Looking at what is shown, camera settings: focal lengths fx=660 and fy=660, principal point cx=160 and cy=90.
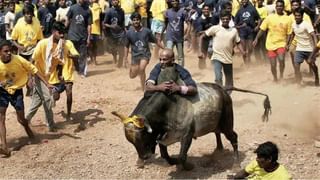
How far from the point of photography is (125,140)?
10.9 m

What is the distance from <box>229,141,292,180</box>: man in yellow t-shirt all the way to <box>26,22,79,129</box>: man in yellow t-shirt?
5.57m

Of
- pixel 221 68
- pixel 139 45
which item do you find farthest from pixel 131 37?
pixel 221 68

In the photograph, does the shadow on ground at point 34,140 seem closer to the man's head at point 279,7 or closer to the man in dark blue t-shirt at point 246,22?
the man's head at point 279,7

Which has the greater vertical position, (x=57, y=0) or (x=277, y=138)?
(x=57, y=0)

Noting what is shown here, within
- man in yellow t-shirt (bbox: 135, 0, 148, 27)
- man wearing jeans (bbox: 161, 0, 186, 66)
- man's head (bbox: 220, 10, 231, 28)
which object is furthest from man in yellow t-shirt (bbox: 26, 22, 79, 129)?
man in yellow t-shirt (bbox: 135, 0, 148, 27)

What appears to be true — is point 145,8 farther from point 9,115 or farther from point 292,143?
point 292,143

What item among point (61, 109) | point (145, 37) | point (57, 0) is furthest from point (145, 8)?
point (61, 109)

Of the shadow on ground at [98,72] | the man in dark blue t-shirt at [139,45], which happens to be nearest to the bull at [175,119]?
the man in dark blue t-shirt at [139,45]

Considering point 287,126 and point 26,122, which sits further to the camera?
point 287,126

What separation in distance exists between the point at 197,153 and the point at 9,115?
451 cm

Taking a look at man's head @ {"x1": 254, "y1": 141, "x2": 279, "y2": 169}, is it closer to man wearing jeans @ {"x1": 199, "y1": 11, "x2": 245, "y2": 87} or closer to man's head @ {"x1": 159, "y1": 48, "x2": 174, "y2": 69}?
man's head @ {"x1": 159, "y1": 48, "x2": 174, "y2": 69}

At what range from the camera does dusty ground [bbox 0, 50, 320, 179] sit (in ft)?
31.3

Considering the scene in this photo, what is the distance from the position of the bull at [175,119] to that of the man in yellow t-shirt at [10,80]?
90.8 inches

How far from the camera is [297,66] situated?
14.6 meters
